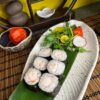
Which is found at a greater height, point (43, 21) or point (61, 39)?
point (61, 39)

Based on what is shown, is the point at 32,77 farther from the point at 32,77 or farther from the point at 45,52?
the point at 45,52

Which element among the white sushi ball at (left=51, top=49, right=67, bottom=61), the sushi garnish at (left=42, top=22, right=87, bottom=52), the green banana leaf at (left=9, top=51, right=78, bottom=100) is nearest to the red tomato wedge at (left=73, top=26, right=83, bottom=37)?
the sushi garnish at (left=42, top=22, right=87, bottom=52)

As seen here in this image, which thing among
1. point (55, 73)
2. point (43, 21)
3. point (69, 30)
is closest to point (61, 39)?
point (69, 30)

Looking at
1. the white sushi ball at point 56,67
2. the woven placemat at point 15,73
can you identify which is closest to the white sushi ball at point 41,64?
the white sushi ball at point 56,67

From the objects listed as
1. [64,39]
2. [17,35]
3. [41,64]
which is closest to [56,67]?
[41,64]

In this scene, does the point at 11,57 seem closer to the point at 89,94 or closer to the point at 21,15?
the point at 21,15

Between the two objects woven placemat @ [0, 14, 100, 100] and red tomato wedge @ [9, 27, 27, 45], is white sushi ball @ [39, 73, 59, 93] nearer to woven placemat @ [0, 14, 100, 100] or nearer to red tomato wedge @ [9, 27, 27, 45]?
woven placemat @ [0, 14, 100, 100]
